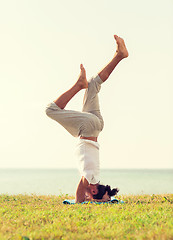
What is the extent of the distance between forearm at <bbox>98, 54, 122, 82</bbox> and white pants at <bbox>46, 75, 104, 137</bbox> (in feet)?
0.23

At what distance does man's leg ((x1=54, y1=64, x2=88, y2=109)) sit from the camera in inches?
203

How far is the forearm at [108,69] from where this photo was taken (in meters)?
5.35

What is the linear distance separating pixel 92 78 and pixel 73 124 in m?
0.85

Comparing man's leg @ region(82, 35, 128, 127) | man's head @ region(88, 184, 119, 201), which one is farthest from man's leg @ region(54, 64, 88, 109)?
man's head @ region(88, 184, 119, 201)

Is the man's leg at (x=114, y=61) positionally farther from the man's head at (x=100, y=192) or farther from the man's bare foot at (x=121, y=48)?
the man's head at (x=100, y=192)

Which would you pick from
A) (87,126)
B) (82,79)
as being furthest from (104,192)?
(82,79)

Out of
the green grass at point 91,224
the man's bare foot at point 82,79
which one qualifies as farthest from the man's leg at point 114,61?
the green grass at point 91,224

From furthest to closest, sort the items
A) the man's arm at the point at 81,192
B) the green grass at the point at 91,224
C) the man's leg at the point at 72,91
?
the man's arm at the point at 81,192
the man's leg at the point at 72,91
the green grass at the point at 91,224

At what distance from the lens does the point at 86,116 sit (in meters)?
5.23

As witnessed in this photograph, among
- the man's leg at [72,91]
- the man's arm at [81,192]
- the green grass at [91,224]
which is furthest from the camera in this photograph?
the man's arm at [81,192]

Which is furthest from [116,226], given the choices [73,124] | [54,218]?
[73,124]

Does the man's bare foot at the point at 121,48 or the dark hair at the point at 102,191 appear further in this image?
the man's bare foot at the point at 121,48

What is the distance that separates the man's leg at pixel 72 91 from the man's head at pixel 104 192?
57.6 inches

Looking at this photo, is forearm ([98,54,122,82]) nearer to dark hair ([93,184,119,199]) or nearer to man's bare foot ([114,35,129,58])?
man's bare foot ([114,35,129,58])
